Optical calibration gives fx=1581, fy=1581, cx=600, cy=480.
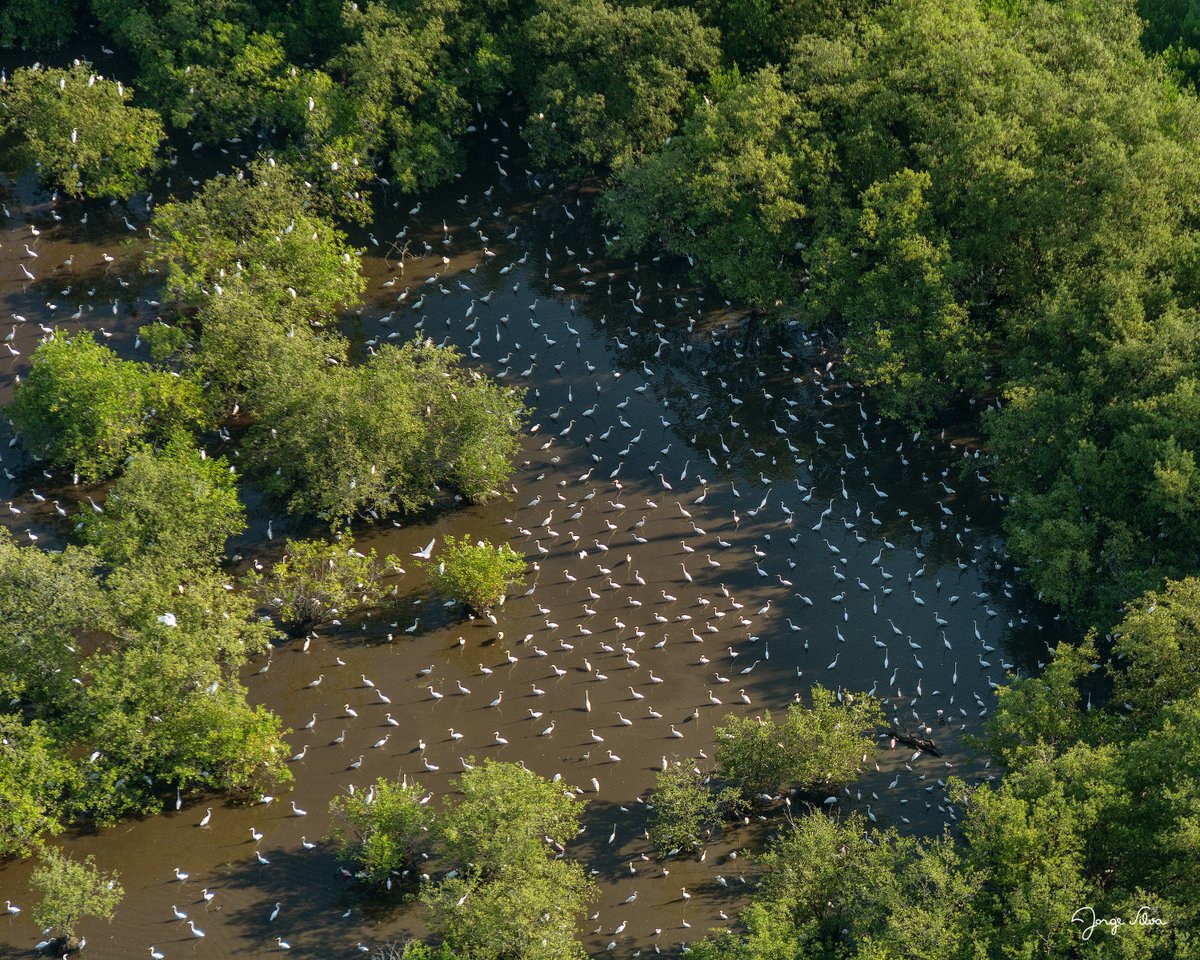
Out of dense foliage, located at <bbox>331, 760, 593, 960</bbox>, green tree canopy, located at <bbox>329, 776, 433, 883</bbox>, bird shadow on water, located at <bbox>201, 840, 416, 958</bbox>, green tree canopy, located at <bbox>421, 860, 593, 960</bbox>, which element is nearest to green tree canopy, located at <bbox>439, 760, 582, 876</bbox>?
dense foliage, located at <bbox>331, 760, 593, 960</bbox>

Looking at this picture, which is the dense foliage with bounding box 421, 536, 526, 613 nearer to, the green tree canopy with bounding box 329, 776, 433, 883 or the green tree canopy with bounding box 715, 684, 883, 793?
the green tree canopy with bounding box 329, 776, 433, 883

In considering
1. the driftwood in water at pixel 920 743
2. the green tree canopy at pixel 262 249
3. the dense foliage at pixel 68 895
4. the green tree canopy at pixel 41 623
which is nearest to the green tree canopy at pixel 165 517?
the green tree canopy at pixel 41 623

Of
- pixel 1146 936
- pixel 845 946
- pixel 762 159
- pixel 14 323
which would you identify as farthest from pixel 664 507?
pixel 14 323

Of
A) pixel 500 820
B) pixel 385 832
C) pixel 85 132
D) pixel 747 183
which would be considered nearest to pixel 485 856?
pixel 500 820

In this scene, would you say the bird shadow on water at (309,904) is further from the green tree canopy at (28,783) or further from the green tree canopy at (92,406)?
the green tree canopy at (92,406)

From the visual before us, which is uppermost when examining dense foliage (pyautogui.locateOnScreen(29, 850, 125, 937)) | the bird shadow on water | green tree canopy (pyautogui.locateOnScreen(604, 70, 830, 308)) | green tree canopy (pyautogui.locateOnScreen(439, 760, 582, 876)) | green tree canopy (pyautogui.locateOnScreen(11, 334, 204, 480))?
green tree canopy (pyautogui.locateOnScreen(604, 70, 830, 308))

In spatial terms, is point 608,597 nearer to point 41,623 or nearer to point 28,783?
point 41,623

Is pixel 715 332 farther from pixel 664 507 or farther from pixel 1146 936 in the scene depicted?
pixel 1146 936
